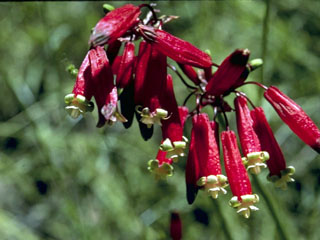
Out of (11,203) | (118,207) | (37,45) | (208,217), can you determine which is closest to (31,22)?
(37,45)

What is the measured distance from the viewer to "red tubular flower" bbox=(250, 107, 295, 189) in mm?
1896

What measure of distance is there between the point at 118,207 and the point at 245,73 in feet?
6.73

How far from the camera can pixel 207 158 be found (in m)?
1.85

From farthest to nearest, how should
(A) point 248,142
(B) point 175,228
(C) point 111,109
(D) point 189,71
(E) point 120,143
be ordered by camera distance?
(E) point 120,143 < (B) point 175,228 < (D) point 189,71 < (A) point 248,142 < (C) point 111,109

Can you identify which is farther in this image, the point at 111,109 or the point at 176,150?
the point at 176,150

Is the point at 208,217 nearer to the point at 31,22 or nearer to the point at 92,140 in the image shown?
the point at 92,140

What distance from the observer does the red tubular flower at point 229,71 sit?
1.72 meters

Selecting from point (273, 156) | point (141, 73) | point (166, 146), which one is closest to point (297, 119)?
point (273, 156)

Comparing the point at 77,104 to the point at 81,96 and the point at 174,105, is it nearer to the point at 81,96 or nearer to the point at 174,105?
the point at 81,96

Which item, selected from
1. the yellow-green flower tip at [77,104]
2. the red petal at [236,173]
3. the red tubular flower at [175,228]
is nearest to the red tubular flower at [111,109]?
the yellow-green flower tip at [77,104]

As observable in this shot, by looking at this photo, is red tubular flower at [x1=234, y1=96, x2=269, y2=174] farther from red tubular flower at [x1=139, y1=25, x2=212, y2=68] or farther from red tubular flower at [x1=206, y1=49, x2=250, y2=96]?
red tubular flower at [x1=139, y1=25, x2=212, y2=68]

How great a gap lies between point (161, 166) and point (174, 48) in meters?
0.49

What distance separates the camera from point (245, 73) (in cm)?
183

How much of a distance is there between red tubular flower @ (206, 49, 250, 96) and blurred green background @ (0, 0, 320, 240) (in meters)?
1.34
